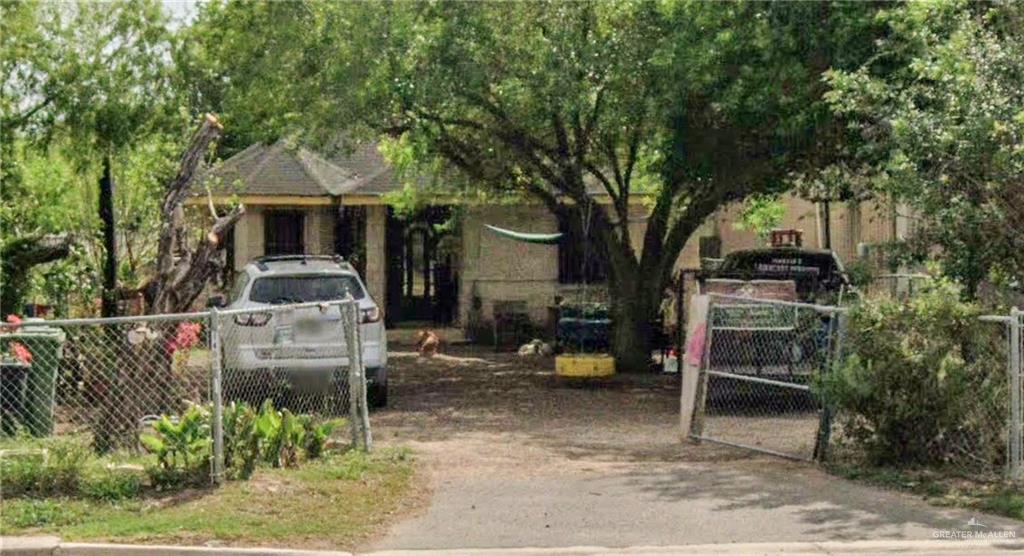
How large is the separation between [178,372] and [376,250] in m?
15.5

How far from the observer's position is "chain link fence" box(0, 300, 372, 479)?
11.2 m

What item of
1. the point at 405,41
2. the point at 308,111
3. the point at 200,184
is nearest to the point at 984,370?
the point at 405,41

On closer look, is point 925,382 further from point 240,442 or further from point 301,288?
point 301,288

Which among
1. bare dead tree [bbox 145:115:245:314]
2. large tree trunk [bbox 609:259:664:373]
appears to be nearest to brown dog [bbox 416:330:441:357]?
large tree trunk [bbox 609:259:664:373]

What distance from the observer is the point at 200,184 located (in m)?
22.7

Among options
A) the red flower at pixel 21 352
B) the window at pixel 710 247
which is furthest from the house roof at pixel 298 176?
the red flower at pixel 21 352

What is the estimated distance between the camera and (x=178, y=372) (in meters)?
12.0

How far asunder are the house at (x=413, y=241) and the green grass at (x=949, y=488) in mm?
15130

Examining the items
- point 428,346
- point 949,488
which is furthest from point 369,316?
point 428,346

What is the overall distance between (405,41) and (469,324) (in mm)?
10909

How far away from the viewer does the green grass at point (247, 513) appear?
9008 millimetres

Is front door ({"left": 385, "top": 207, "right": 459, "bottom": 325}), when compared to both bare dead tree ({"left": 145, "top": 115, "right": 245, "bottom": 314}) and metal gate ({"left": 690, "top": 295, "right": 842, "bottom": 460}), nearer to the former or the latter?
metal gate ({"left": 690, "top": 295, "right": 842, "bottom": 460})

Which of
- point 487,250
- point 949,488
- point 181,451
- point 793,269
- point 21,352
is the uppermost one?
point 487,250

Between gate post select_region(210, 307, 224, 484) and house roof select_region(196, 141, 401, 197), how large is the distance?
50.9 feet
